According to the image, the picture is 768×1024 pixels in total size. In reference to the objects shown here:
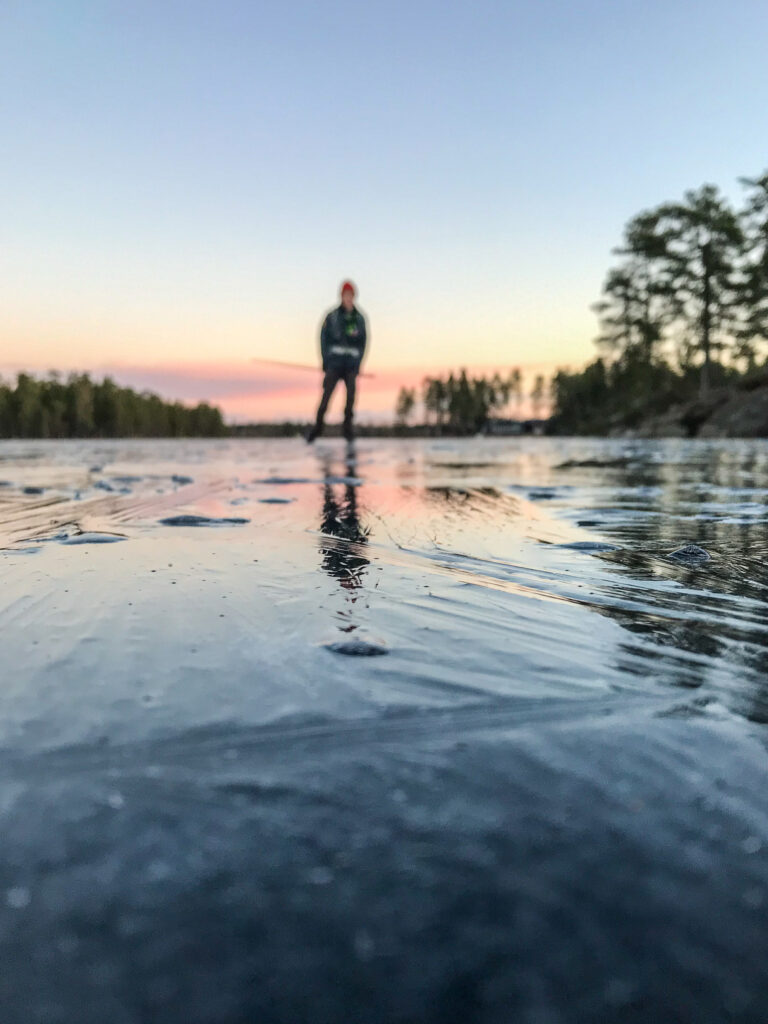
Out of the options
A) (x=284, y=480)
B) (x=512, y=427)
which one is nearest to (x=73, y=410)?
(x=512, y=427)

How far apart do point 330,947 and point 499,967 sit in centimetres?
17

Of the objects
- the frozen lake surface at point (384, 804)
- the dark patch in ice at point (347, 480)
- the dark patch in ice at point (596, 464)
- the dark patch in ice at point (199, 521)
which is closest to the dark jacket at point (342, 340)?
the dark patch in ice at point (596, 464)

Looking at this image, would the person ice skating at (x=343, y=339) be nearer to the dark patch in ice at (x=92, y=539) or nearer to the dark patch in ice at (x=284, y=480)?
the dark patch in ice at (x=284, y=480)

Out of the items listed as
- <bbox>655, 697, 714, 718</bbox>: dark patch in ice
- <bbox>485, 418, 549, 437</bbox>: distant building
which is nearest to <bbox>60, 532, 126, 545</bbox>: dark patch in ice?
<bbox>655, 697, 714, 718</bbox>: dark patch in ice

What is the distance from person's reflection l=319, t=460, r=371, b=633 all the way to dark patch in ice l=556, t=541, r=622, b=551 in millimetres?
880

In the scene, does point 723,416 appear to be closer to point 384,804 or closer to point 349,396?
point 349,396

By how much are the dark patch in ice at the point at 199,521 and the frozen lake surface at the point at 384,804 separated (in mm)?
1500

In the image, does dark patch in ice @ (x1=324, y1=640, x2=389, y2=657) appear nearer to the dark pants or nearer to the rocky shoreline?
the dark pants

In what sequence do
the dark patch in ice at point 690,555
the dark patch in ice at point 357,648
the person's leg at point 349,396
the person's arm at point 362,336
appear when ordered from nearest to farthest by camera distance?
the dark patch in ice at point 357,648 < the dark patch in ice at point 690,555 < the person's arm at point 362,336 < the person's leg at point 349,396

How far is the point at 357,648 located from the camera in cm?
150

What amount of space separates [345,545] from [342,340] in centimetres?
1076

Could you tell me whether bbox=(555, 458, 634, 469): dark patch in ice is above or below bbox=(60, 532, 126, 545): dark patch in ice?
above

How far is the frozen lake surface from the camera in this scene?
633mm

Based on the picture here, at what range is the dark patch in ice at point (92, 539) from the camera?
3.02 m
